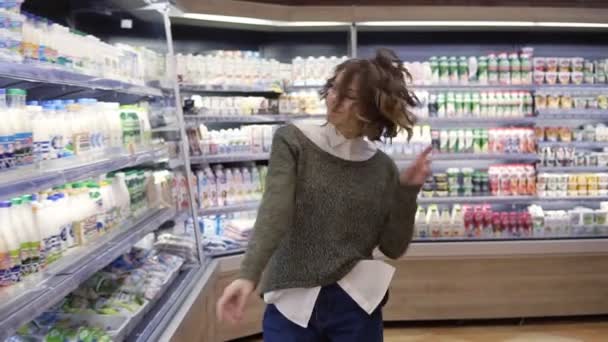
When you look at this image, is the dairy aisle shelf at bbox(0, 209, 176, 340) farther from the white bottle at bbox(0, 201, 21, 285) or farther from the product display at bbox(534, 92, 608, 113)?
the product display at bbox(534, 92, 608, 113)

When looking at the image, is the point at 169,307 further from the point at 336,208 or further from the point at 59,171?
the point at 336,208

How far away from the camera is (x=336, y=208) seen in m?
1.98

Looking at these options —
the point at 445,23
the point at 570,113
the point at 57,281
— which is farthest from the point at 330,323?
the point at 570,113

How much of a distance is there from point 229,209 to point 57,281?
113 inches

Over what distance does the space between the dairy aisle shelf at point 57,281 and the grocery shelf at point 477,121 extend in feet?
9.86

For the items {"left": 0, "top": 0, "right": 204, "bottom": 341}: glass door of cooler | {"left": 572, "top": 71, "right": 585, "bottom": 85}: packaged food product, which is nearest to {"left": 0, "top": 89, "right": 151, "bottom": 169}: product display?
{"left": 0, "top": 0, "right": 204, "bottom": 341}: glass door of cooler

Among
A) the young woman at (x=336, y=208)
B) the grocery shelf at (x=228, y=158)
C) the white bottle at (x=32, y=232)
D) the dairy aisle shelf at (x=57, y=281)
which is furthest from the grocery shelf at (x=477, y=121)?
the white bottle at (x=32, y=232)

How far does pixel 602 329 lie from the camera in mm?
5152

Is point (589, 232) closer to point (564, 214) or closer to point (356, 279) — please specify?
point (564, 214)

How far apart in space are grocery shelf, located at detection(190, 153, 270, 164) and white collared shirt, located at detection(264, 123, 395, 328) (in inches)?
113

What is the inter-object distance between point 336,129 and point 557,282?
3751mm

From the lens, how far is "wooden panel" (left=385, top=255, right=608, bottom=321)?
5199mm

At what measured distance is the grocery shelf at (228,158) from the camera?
4848mm

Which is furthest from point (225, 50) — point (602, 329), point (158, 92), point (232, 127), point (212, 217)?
point (602, 329)
